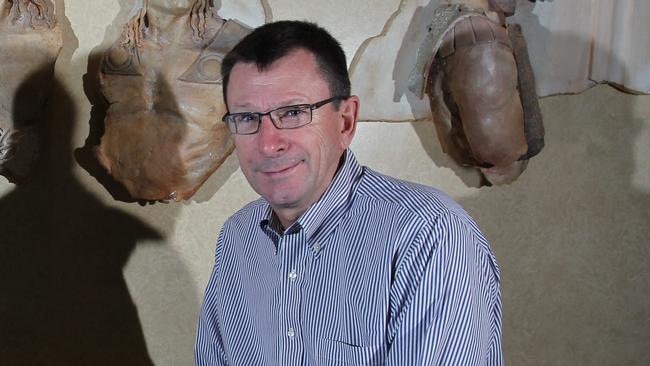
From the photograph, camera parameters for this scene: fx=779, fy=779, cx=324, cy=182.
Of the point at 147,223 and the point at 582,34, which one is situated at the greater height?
the point at 582,34

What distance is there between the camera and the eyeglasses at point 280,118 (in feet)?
3.67

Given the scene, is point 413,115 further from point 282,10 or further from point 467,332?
point 467,332

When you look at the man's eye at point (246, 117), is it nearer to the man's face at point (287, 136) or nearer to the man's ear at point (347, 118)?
the man's face at point (287, 136)

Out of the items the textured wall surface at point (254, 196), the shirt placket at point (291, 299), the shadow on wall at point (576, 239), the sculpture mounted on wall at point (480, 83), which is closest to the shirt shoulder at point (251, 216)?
the shirt placket at point (291, 299)

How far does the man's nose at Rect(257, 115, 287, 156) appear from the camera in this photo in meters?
1.12

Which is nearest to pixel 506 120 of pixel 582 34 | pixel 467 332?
pixel 582 34

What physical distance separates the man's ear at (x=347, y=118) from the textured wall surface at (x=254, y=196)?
0.71m

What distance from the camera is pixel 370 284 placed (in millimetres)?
1105

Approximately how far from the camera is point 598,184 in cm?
221

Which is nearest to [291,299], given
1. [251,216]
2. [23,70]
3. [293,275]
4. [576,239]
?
[293,275]

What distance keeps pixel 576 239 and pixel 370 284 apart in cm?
128

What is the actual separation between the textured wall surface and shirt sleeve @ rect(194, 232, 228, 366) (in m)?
0.48

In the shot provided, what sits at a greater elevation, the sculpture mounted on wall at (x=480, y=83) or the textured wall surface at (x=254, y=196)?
the sculpture mounted on wall at (x=480, y=83)

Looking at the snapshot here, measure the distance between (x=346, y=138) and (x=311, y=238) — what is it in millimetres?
165
